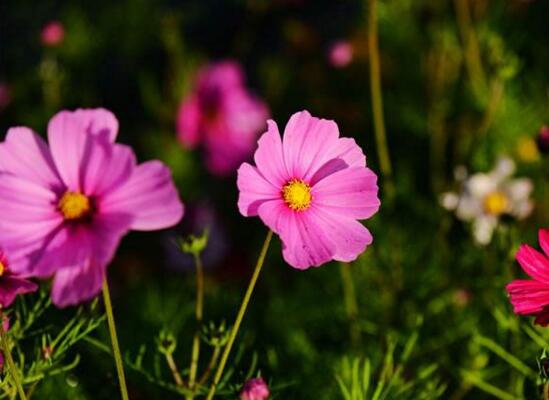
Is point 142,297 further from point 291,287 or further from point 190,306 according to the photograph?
point 291,287

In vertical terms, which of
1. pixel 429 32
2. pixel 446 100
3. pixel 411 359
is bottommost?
pixel 411 359

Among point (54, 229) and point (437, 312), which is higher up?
point (54, 229)

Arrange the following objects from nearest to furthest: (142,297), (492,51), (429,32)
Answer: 1. (492,51)
2. (142,297)
3. (429,32)

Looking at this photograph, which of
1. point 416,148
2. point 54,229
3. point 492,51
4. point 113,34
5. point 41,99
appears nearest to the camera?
point 54,229

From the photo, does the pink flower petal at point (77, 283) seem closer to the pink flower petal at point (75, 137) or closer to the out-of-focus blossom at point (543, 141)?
the pink flower petal at point (75, 137)

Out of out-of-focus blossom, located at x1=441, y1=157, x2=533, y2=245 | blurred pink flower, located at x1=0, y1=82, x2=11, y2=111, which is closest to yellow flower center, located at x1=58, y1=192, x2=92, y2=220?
out-of-focus blossom, located at x1=441, y1=157, x2=533, y2=245

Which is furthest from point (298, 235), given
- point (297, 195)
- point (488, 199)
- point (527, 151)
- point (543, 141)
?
point (527, 151)

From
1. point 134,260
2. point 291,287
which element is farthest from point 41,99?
point 291,287
